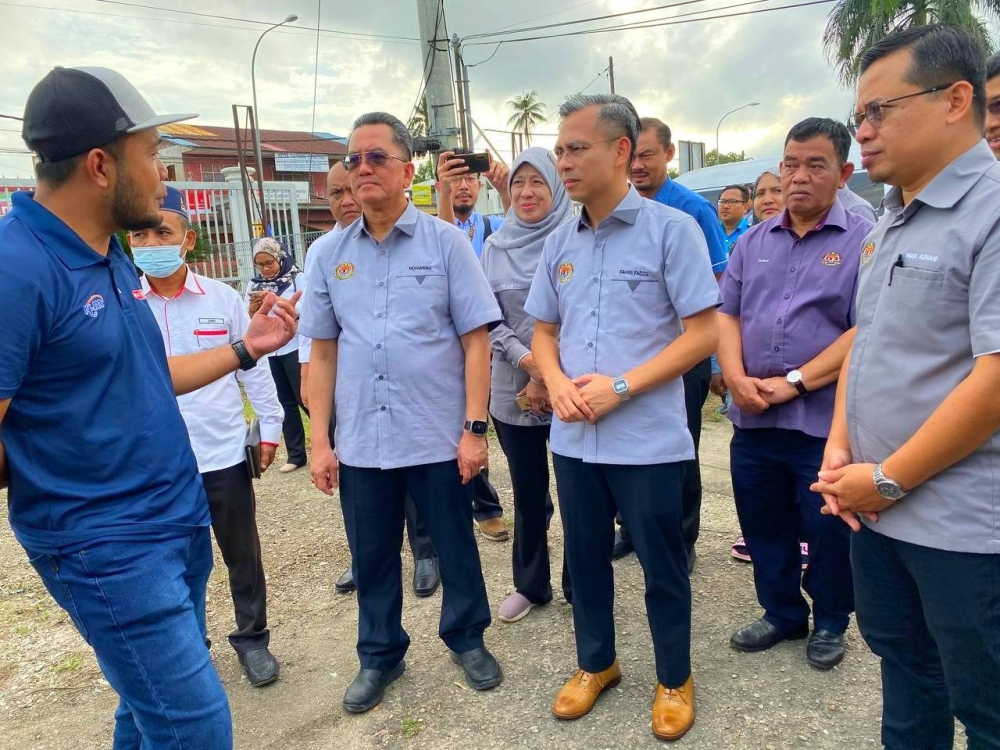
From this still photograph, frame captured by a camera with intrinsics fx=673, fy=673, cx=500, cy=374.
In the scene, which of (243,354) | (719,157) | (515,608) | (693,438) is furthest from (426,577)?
(719,157)

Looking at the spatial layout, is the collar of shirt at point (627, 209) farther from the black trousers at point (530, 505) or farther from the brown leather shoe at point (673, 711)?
the brown leather shoe at point (673, 711)

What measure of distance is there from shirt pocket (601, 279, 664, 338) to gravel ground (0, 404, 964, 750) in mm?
1450

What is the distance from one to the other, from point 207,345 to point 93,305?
1238mm

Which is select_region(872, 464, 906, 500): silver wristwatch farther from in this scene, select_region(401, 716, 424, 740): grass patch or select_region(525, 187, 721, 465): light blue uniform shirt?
select_region(401, 716, 424, 740): grass patch

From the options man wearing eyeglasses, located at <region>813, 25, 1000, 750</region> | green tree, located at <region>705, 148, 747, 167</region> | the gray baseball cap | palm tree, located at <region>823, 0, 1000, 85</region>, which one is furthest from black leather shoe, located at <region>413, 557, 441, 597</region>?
green tree, located at <region>705, 148, 747, 167</region>

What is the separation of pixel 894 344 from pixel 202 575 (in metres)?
2.04

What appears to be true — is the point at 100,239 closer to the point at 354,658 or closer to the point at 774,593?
the point at 354,658

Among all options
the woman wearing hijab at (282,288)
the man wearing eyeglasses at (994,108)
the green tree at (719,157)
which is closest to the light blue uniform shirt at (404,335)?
the man wearing eyeglasses at (994,108)

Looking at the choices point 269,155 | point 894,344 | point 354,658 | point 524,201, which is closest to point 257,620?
point 354,658

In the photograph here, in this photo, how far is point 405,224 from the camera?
2.71 m

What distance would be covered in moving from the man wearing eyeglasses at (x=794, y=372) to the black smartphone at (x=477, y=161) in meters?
1.52

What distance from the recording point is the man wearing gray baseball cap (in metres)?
1.57

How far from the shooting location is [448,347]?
8.97ft

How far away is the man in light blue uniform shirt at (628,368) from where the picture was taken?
233cm
